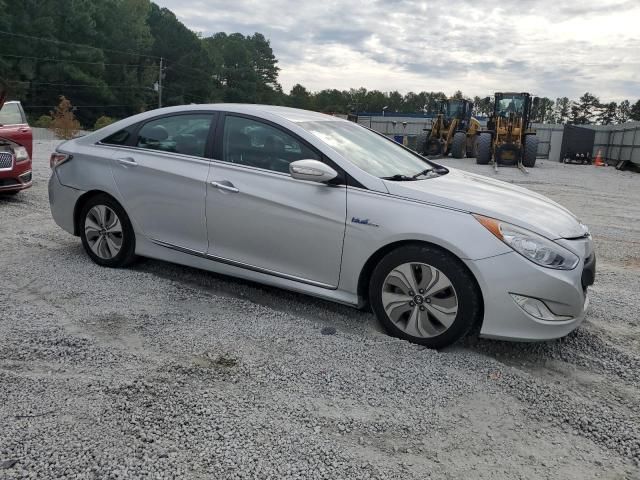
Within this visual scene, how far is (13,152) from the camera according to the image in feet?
26.4

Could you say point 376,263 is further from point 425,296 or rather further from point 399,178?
point 399,178

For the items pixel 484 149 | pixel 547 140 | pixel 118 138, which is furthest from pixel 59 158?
pixel 547 140

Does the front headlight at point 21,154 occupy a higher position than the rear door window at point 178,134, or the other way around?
the rear door window at point 178,134

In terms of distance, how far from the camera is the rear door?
455 cm

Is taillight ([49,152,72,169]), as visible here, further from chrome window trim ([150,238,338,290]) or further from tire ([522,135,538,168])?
tire ([522,135,538,168])

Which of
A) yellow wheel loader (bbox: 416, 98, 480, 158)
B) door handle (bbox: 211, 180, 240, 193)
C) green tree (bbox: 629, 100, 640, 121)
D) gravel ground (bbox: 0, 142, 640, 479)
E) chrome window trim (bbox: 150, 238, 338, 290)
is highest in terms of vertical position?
green tree (bbox: 629, 100, 640, 121)

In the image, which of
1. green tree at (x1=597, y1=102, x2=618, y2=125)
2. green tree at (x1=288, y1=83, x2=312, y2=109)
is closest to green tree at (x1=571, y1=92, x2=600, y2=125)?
green tree at (x1=597, y1=102, x2=618, y2=125)

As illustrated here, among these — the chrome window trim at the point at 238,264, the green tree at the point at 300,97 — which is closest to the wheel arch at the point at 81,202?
the chrome window trim at the point at 238,264

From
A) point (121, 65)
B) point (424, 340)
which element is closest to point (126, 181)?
point (424, 340)

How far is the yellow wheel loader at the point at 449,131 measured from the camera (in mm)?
28734

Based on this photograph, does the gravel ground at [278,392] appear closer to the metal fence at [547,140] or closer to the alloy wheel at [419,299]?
the alloy wheel at [419,299]

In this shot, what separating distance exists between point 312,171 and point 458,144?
81.7 feet

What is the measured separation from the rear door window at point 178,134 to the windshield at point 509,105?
2305 centimetres

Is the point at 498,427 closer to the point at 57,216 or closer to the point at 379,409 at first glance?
the point at 379,409
